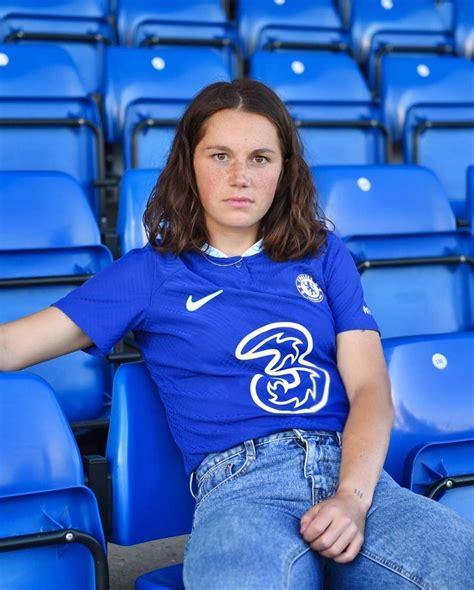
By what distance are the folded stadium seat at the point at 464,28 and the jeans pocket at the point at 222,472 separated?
124 inches

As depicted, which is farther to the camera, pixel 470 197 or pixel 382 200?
pixel 470 197

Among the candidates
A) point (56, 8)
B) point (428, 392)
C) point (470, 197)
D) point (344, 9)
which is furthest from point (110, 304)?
point (344, 9)

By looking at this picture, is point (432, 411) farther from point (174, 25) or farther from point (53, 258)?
point (174, 25)

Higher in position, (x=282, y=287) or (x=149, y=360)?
(x=282, y=287)

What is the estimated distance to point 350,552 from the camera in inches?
52.5

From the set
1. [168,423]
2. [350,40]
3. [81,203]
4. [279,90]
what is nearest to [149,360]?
[168,423]

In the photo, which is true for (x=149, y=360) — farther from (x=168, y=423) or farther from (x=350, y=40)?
(x=350, y=40)

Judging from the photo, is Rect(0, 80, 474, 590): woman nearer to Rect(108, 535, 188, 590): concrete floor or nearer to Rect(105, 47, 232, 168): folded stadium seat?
Rect(108, 535, 188, 590): concrete floor

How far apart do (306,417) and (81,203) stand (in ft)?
3.22

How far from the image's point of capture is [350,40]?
13.8ft

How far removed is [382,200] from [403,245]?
0.17 metres

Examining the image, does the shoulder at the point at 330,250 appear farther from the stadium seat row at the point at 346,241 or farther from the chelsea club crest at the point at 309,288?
the stadium seat row at the point at 346,241

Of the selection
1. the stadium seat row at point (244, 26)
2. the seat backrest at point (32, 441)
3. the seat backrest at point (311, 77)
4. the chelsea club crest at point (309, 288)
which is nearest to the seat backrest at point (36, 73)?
the stadium seat row at point (244, 26)

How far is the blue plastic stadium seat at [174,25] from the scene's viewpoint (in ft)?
12.6
